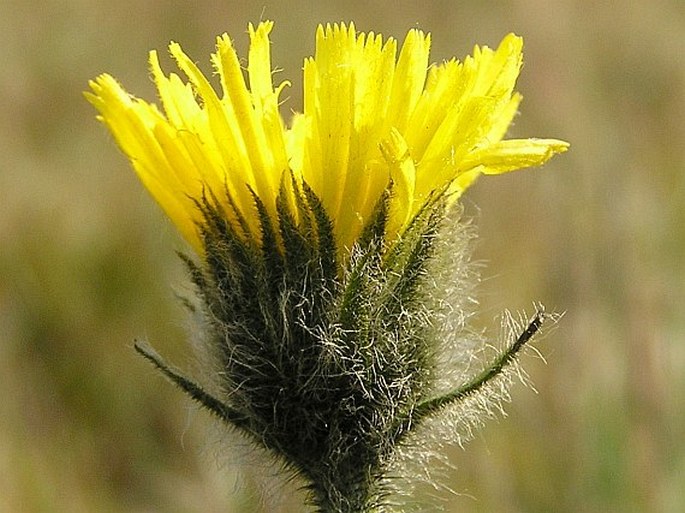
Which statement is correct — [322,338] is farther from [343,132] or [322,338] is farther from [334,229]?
[343,132]

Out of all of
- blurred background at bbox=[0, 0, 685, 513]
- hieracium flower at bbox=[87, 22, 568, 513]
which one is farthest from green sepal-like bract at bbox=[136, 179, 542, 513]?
blurred background at bbox=[0, 0, 685, 513]

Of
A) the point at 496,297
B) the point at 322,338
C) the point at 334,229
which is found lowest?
the point at 496,297

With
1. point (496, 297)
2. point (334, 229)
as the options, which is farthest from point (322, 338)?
point (496, 297)

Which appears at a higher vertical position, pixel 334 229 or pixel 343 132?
pixel 343 132

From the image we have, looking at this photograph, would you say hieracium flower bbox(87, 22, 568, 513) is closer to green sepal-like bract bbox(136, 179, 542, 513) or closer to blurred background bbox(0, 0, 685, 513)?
green sepal-like bract bbox(136, 179, 542, 513)

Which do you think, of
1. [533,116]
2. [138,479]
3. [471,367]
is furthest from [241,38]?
[471,367]

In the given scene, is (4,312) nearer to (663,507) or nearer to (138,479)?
(138,479)

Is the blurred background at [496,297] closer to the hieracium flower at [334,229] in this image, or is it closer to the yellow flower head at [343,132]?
the hieracium flower at [334,229]
